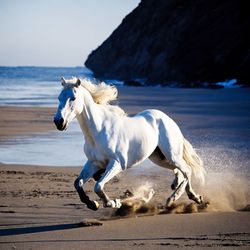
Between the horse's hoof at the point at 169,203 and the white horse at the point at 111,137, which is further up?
the white horse at the point at 111,137

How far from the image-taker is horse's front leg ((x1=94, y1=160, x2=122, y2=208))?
8531 millimetres

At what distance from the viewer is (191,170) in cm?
1050

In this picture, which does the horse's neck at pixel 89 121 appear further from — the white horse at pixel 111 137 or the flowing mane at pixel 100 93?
the flowing mane at pixel 100 93

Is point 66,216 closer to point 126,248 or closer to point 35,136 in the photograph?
point 126,248

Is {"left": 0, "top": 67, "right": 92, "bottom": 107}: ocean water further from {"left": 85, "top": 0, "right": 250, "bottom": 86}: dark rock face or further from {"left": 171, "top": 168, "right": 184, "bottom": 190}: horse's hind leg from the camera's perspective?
{"left": 171, "top": 168, "right": 184, "bottom": 190}: horse's hind leg

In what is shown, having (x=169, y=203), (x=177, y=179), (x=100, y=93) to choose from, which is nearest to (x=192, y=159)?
(x=177, y=179)

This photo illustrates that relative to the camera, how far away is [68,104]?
27.8 feet

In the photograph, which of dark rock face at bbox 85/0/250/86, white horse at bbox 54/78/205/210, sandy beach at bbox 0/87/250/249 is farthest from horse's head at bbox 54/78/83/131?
dark rock face at bbox 85/0/250/86

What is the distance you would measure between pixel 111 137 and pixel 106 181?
591 mm

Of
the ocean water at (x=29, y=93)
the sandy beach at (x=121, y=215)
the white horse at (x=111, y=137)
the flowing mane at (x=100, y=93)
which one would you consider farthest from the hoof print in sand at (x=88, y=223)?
the ocean water at (x=29, y=93)

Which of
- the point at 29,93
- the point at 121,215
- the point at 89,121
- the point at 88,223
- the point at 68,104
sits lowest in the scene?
the point at 29,93

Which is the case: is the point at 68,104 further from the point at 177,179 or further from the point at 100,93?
the point at 177,179

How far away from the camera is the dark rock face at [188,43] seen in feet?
226

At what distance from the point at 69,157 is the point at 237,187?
4985 millimetres
